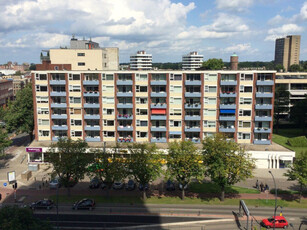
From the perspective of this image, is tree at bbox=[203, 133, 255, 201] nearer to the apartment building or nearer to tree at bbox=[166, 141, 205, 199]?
tree at bbox=[166, 141, 205, 199]

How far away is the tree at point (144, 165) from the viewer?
2020 inches

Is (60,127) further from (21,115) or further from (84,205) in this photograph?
(84,205)

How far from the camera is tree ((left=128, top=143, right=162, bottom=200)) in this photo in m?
51.3

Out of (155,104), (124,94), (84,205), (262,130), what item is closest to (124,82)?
(124,94)

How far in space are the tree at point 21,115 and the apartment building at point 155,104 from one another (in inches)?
427

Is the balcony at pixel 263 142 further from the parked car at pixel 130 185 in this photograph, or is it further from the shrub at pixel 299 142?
the parked car at pixel 130 185

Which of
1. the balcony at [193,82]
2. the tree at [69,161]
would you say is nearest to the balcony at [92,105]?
the tree at [69,161]

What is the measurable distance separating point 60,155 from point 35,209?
1050 cm

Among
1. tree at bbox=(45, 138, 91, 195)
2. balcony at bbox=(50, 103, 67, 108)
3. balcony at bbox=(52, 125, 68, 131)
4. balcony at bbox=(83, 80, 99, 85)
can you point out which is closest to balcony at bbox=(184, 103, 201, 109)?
balcony at bbox=(83, 80, 99, 85)

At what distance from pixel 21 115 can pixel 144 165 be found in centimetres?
5007

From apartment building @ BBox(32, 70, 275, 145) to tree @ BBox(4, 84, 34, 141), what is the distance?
1085cm

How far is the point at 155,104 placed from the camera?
241 ft

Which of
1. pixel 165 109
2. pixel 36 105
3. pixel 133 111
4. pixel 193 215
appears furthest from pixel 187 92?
pixel 36 105

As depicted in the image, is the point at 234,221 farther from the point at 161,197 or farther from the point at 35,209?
the point at 35,209
